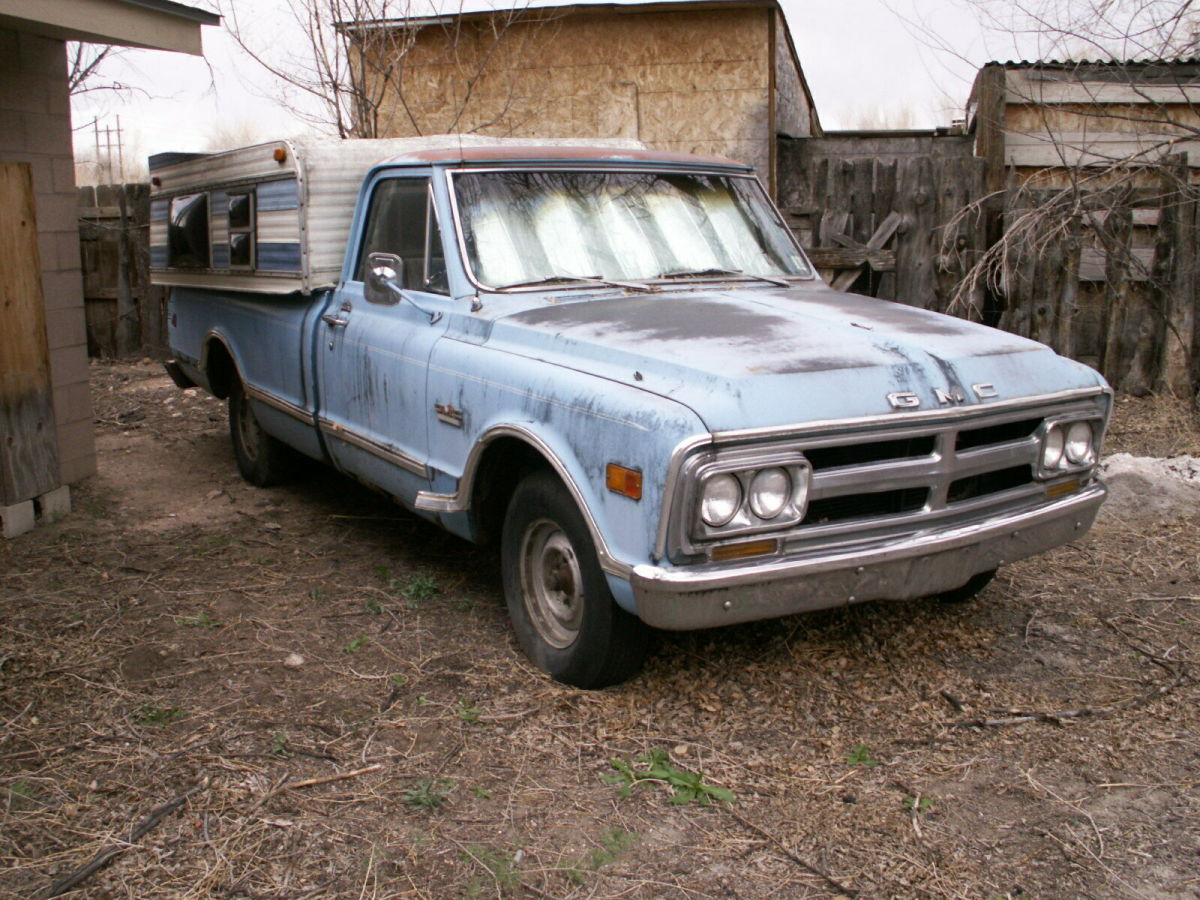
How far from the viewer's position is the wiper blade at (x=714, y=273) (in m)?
4.67

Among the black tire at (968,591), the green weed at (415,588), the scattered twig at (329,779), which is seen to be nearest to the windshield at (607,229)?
the green weed at (415,588)

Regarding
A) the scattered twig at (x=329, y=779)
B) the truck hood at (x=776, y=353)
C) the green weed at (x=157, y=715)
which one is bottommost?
the scattered twig at (x=329, y=779)

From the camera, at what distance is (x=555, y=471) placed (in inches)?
149

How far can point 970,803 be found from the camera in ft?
10.6

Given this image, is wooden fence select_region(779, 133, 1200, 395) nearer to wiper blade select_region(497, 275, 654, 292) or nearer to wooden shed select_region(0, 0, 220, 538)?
wiper blade select_region(497, 275, 654, 292)

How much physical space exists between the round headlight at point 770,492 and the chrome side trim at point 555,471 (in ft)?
1.39

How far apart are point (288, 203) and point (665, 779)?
145 inches

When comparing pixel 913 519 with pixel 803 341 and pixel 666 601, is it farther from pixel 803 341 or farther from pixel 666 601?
pixel 666 601

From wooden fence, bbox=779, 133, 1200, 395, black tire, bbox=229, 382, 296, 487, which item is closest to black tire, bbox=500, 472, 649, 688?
black tire, bbox=229, 382, 296, 487

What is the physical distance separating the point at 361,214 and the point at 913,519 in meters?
3.09

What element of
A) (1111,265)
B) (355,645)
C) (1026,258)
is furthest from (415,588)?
(1111,265)

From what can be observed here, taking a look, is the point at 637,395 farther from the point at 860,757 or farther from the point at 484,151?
the point at 484,151

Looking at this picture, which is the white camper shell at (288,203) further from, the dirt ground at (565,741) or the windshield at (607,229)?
the dirt ground at (565,741)

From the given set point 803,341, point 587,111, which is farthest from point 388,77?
point 803,341
